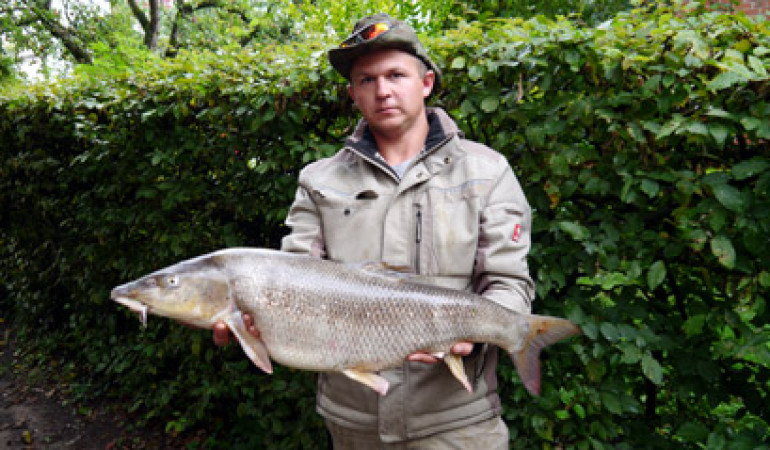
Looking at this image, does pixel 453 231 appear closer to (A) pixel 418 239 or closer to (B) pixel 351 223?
(A) pixel 418 239

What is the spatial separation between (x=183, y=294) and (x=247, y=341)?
0.93ft

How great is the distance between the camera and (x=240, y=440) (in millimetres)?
4074

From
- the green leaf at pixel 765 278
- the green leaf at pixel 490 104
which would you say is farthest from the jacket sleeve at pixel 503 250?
the green leaf at pixel 765 278

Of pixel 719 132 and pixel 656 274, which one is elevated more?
pixel 719 132

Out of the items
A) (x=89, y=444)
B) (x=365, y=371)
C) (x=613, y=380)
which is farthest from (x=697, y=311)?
(x=89, y=444)

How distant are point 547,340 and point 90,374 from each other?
5.34m

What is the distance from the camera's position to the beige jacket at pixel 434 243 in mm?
1985

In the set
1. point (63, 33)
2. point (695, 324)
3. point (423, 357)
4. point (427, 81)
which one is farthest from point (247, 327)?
point (63, 33)

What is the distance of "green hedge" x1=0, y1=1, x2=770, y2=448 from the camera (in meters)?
2.11

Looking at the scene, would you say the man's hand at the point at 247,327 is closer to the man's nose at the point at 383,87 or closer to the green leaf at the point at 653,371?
the man's nose at the point at 383,87

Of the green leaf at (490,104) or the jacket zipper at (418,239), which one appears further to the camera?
the green leaf at (490,104)

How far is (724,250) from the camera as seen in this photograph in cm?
204

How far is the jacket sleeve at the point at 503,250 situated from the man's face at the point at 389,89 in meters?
0.46

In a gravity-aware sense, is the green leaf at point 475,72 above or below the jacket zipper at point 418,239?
above
